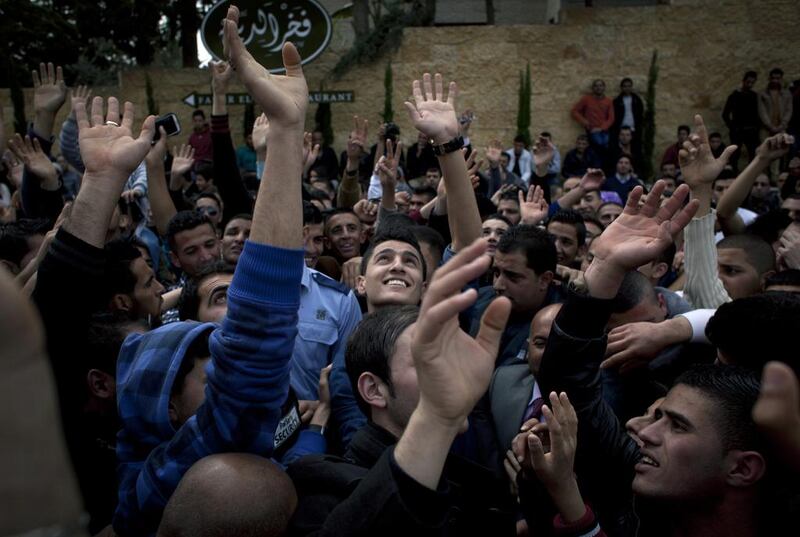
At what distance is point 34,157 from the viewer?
175 inches

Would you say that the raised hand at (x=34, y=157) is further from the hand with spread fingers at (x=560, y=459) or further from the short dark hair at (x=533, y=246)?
the hand with spread fingers at (x=560, y=459)

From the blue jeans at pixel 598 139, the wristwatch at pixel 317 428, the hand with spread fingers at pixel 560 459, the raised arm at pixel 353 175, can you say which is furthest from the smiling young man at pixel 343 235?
the blue jeans at pixel 598 139

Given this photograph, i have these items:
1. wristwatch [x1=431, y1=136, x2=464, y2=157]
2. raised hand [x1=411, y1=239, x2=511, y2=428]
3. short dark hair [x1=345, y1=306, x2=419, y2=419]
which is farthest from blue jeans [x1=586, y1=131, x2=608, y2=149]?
raised hand [x1=411, y1=239, x2=511, y2=428]

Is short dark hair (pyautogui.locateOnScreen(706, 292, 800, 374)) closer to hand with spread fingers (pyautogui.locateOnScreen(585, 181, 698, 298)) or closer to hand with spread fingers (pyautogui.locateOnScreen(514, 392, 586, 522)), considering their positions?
hand with spread fingers (pyautogui.locateOnScreen(585, 181, 698, 298))

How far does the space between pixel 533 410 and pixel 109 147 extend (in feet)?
5.00

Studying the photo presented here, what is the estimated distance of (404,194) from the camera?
6.62 meters

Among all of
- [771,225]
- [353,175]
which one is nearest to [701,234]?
[771,225]

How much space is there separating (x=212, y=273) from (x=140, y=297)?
19.3 inches

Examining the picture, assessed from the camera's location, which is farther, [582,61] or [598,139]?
[582,61]

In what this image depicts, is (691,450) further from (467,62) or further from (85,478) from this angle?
(467,62)

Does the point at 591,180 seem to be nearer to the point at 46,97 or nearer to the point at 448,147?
the point at 448,147

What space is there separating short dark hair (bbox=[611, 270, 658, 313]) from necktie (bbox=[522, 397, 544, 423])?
59 centimetres

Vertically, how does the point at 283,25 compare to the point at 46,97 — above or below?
above

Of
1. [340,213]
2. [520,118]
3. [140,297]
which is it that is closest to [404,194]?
[340,213]
